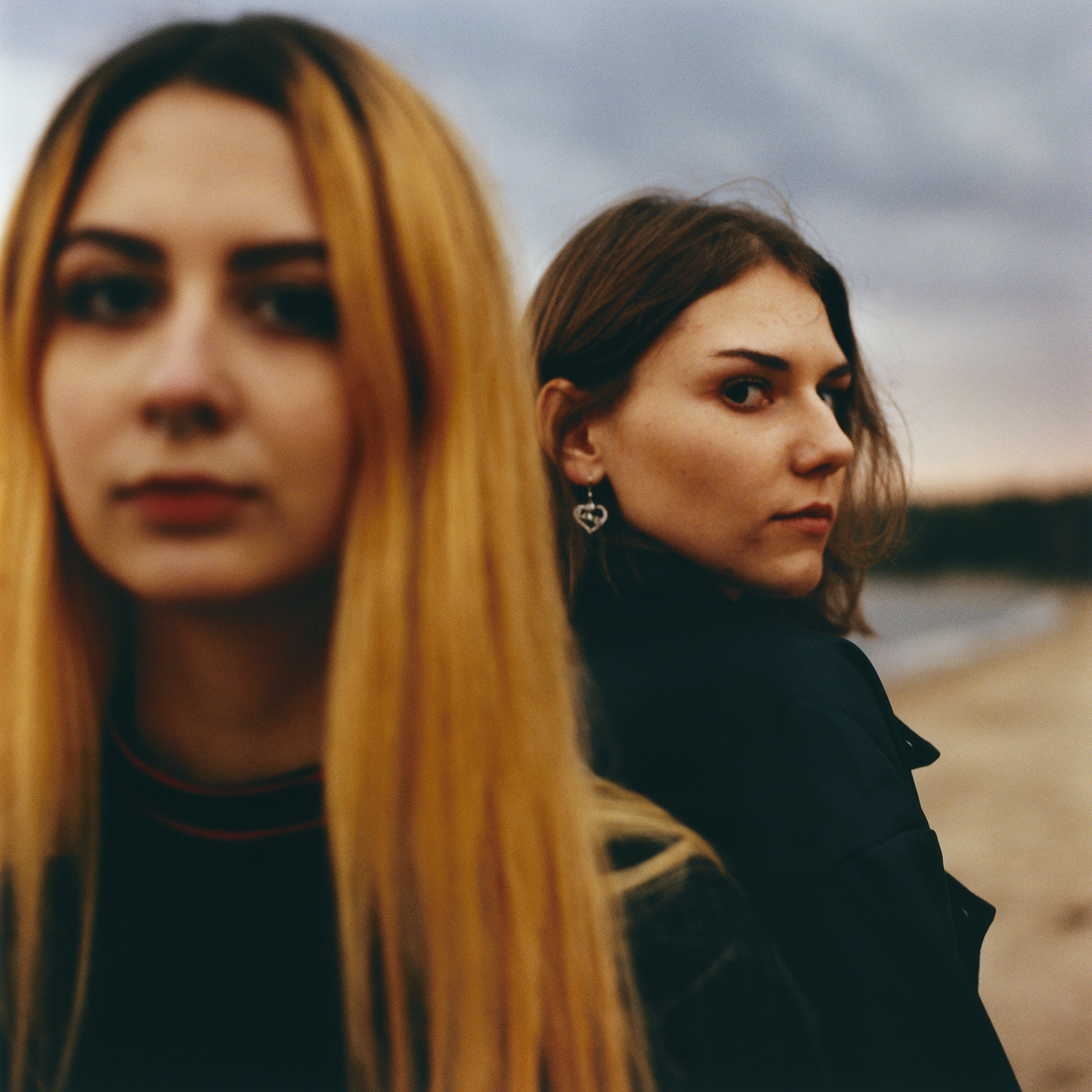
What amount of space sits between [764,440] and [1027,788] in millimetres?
5569

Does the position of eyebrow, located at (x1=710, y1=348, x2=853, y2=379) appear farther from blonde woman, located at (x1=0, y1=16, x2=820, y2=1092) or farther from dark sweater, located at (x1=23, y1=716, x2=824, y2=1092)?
dark sweater, located at (x1=23, y1=716, x2=824, y2=1092)

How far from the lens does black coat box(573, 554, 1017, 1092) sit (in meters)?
1.05

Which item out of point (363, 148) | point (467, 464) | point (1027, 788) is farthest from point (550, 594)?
point (1027, 788)

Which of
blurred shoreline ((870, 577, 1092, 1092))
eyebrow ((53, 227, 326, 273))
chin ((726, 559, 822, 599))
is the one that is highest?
eyebrow ((53, 227, 326, 273))

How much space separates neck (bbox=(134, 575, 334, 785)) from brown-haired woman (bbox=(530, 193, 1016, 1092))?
0.46m

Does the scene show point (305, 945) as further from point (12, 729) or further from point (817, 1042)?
point (817, 1042)

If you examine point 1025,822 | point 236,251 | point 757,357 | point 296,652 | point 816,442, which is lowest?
point 1025,822

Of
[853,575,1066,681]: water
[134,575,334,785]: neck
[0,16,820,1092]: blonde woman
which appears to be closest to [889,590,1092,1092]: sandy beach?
[853,575,1066,681]: water

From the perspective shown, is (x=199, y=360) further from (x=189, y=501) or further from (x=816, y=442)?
(x=816, y=442)

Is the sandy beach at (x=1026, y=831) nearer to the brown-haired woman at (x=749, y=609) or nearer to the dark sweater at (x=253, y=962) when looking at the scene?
the brown-haired woman at (x=749, y=609)

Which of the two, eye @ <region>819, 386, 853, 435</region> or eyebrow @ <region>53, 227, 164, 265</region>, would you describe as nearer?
eyebrow @ <region>53, 227, 164, 265</region>

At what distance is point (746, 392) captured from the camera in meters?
1.30

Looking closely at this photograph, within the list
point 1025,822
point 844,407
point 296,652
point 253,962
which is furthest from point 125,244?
point 1025,822

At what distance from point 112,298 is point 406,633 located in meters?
0.39
